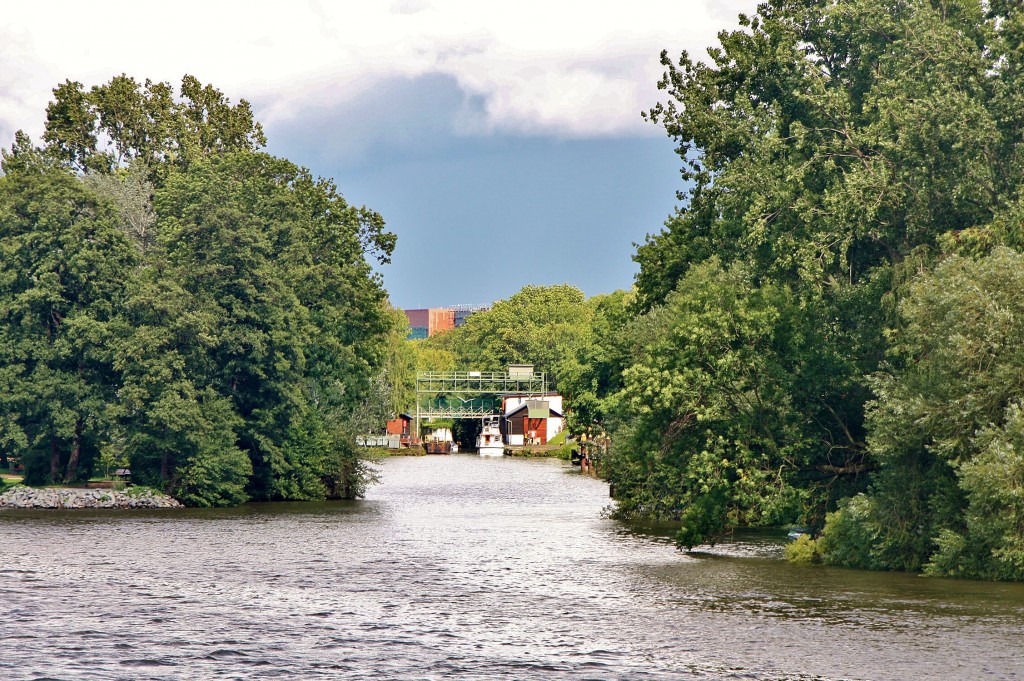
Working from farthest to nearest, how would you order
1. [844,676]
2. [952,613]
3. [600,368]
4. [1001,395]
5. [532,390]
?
[532,390] < [600,368] < [1001,395] < [952,613] < [844,676]

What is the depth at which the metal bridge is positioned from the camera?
561ft

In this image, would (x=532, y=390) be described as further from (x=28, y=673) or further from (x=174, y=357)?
(x=28, y=673)

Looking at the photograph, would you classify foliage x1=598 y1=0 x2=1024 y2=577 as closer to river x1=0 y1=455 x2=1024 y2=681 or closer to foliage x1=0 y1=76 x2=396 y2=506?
river x1=0 y1=455 x2=1024 y2=681

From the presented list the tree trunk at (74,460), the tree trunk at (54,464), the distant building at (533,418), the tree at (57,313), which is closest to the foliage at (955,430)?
the tree at (57,313)

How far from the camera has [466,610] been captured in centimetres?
3309

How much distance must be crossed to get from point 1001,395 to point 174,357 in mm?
43638

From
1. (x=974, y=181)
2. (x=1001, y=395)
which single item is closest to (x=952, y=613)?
(x=1001, y=395)

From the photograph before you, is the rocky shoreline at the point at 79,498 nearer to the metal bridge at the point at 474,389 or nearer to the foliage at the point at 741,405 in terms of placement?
the foliage at the point at 741,405

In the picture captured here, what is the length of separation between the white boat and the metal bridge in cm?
270

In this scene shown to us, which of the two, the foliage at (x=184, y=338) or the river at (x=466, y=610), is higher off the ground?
the foliage at (x=184, y=338)

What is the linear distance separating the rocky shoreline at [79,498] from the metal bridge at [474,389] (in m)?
102

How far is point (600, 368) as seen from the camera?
81438mm

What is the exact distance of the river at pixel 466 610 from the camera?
25.9 meters

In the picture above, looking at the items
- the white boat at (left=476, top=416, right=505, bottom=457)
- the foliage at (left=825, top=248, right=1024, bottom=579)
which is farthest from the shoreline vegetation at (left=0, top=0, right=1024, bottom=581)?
the white boat at (left=476, top=416, right=505, bottom=457)
